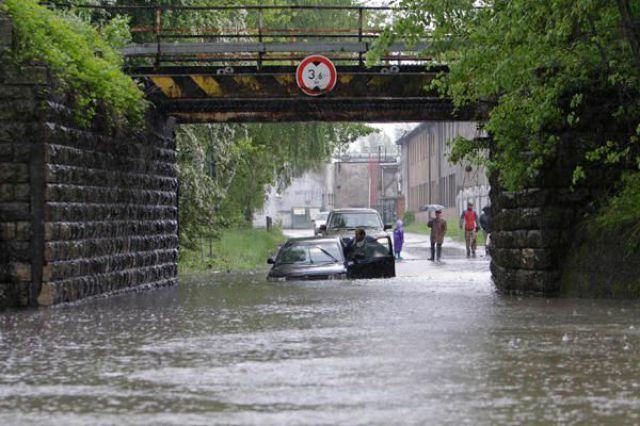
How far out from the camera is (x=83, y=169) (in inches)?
803

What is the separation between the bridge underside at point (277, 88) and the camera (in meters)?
24.0

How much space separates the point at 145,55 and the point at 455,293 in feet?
26.3

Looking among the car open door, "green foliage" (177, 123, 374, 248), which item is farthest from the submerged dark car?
"green foliage" (177, 123, 374, 248)

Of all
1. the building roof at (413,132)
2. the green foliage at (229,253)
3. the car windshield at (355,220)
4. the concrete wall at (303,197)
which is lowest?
the green foliage at (229,253)

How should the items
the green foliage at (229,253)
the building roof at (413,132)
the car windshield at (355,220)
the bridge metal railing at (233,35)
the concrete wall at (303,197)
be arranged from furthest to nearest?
the concrete wall at (303,197)
the building roof at (413,132)
the green foliage at (229,253)
the car windshield at (355,220)
the bridge metal railing at (233,35)

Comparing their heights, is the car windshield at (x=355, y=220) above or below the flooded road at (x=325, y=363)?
above

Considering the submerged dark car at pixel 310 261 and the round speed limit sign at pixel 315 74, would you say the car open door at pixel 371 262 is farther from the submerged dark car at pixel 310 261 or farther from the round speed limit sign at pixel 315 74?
the round speed limit sign at pixel 315 74

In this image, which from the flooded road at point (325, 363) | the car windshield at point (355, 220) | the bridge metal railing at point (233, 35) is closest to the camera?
the flooded road at point (325, 363)

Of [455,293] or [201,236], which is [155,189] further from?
[201,236]

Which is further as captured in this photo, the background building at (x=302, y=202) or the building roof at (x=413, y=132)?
the background building at (x=302, y=202)

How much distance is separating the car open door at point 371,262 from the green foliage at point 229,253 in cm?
787

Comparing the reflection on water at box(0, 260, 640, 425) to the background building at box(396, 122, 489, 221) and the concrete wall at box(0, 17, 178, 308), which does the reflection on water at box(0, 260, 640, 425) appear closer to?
the concrete wall at box(0, 17, 178, 308)

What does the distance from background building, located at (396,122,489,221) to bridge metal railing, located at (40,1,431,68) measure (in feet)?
104

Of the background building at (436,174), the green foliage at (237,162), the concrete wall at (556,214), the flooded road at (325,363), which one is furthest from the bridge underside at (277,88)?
the background building at (436,174)
